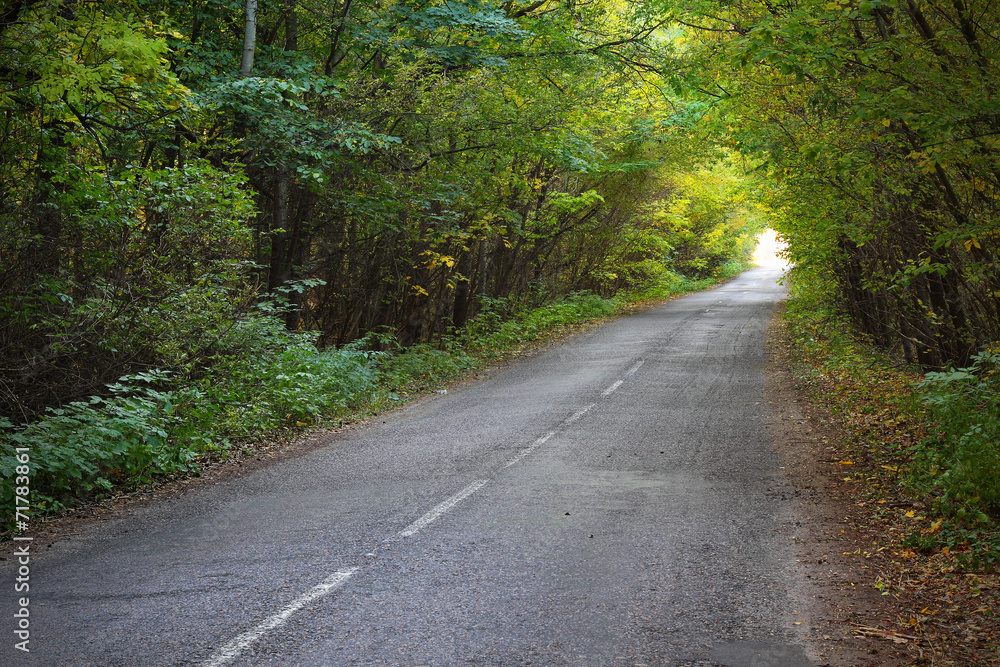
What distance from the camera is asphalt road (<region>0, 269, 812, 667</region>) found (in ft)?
14.5

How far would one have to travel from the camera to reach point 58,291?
27.7 ft

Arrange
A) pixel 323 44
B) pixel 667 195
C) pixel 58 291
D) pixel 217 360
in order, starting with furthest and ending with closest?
pixel 667 195, pixel 323 44, pixel 217 360, pixel 58 291

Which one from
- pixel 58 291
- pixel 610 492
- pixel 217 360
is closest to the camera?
pixel 610 492

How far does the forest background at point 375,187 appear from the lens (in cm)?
752

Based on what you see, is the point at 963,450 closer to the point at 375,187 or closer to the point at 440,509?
the point at 440,509

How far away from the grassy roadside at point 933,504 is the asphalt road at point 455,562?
29.7 inches

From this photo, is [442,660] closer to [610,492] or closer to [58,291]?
[610,492]

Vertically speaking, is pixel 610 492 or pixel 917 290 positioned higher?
pixel 917 290

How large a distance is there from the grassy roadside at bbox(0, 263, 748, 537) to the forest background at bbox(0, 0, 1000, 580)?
5 centimetres

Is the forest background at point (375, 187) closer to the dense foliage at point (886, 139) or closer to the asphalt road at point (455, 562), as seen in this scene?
the dense foliage at point (886, 139)

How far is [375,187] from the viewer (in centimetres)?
1700

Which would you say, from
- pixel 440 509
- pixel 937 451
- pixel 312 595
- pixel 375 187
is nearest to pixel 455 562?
pixel 312 595

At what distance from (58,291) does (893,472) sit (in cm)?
907

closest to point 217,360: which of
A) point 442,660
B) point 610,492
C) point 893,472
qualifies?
point 610,492
